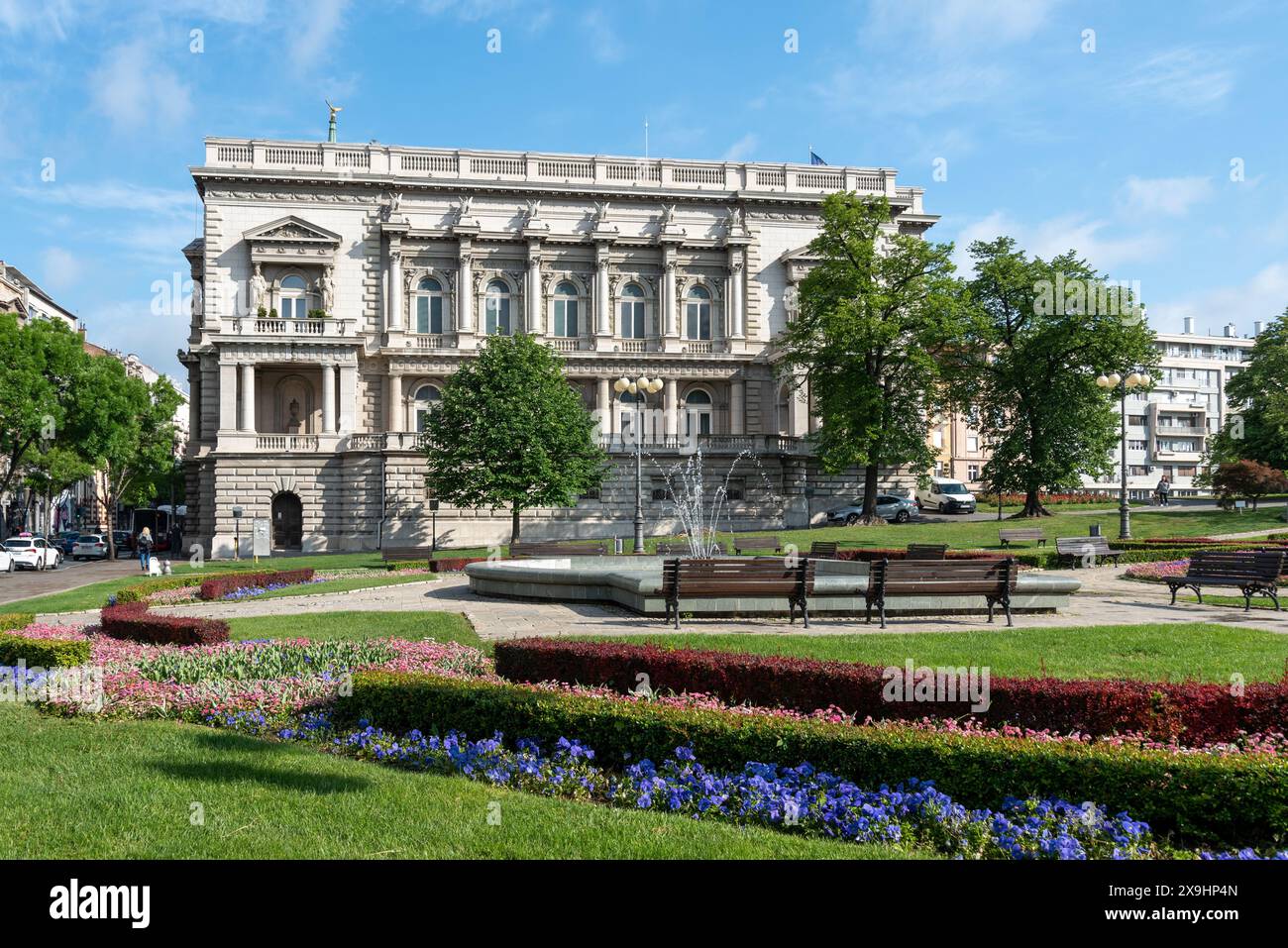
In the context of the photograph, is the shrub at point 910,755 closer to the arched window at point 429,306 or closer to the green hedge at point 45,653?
the green hedge at point 45,653

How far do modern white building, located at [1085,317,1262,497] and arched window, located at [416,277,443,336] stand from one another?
79.6 m

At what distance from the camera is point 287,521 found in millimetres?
48344

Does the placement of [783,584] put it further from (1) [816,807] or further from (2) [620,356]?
(2) [620,356]

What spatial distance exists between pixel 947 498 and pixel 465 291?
3003cm

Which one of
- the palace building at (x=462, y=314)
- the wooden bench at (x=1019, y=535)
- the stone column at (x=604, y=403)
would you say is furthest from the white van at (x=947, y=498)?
the wooden bench at (x=1019, y=535)

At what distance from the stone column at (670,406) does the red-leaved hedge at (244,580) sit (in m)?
27.8

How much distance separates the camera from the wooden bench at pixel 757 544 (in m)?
30.7

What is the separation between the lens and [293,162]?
5003 cm

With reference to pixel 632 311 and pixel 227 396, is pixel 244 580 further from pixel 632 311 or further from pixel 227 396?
pixel 632 311

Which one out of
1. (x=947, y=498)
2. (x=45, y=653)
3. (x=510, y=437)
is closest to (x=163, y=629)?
(x=45, y=653)

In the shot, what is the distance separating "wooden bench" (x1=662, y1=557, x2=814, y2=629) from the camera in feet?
48.6

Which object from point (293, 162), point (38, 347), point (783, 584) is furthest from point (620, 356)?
point (783, 584)

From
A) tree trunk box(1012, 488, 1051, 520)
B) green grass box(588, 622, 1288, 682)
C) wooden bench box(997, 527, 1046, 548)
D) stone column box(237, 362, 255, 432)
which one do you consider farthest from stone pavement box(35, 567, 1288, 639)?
stone column box(237, 362, 255, 432)
